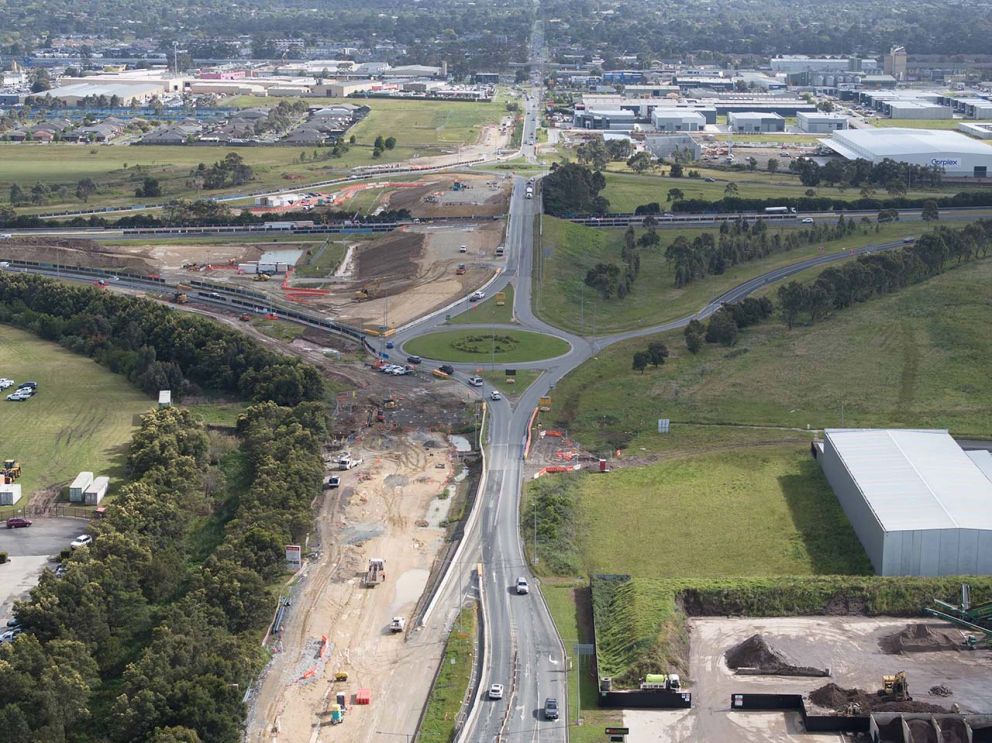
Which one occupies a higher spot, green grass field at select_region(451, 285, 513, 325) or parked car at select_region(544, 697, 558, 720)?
green grass field at select_region(451, 285, 513, 325)

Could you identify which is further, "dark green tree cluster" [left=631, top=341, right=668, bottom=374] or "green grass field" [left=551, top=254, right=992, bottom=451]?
"dark green tree cluster" [left=631, top=341, right=668, bottom=374]

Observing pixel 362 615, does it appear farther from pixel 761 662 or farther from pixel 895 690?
pixel 895 690

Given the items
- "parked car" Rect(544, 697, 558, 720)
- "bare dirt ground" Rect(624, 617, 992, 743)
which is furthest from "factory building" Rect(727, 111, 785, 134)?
"parked car" Rect(544, 697, 558, 720)

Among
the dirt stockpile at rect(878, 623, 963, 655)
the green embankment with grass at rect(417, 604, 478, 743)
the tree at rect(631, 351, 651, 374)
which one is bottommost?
the green embankment with grass at rect(417, 604, 478, 743)

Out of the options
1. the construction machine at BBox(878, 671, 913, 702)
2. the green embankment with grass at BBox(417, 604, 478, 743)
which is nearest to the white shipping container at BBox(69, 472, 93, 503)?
the green embankment with grass at BBox(417, 604, 478, 743)

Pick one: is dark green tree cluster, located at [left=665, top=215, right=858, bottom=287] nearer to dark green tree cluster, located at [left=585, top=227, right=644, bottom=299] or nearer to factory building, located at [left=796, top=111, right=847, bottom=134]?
dark green tree cluster, located at [left=585, top=227, right=644, bottom=299]

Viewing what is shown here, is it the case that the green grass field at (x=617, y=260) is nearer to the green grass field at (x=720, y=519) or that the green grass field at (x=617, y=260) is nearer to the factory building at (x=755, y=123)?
the green grass field at (x=720, y=519)

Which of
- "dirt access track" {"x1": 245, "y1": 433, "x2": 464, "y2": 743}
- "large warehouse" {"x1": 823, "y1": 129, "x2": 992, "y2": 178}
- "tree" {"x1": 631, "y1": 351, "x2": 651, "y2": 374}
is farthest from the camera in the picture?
"large warehouse" {"x1": 823, "y1": 129, "x2": 992, "y2": 178}

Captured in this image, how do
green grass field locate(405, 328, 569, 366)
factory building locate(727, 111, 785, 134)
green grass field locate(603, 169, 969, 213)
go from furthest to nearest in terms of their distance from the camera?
factory building locate(727, 111, 785, 134) → green grass field locate(603, 169, 969, 213) → green grass field locate(405, 328, 569, 366)

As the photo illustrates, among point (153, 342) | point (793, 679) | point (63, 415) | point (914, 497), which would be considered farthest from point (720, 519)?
point (153, 342)
